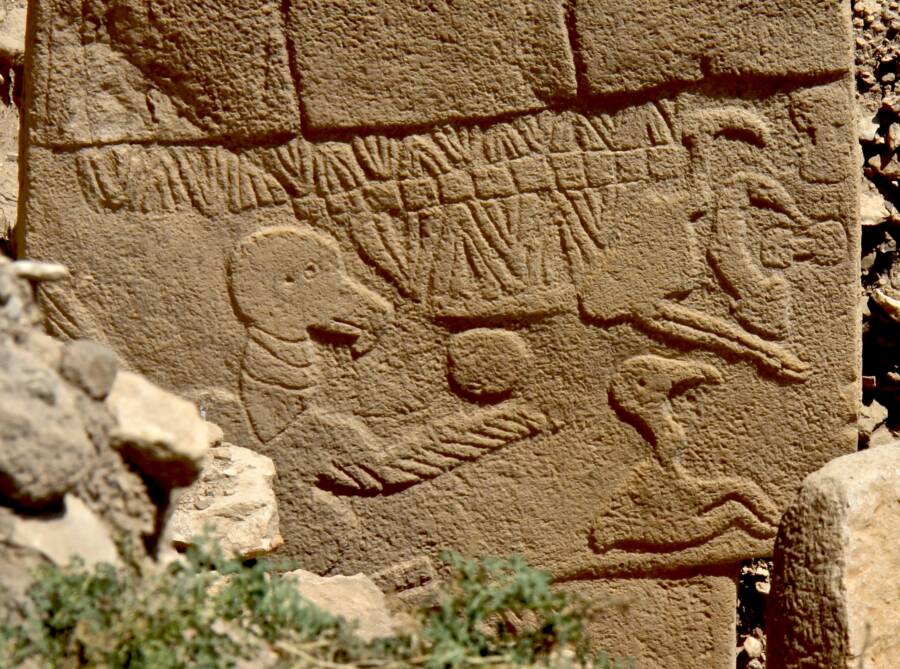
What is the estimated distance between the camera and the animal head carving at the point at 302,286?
3.15 metres

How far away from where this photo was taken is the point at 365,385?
3189 millimetres

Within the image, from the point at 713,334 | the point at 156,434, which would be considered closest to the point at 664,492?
the point at 713,334

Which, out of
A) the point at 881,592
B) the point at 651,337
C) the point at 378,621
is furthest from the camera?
the point at 651,337

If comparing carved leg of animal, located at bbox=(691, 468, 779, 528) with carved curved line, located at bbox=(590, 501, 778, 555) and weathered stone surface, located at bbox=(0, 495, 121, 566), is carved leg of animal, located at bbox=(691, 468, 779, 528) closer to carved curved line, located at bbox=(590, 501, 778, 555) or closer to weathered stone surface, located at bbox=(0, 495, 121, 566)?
carved curved line, located at bbox=(590, 501, 778, 555)

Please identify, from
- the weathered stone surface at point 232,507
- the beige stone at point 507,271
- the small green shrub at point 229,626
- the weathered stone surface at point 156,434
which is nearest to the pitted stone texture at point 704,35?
the beige stone at point 507,271

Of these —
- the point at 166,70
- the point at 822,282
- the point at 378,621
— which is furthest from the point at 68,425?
the point at 822,282

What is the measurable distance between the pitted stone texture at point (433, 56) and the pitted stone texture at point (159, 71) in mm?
83

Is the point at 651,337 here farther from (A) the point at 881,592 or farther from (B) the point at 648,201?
(A) the point at 881,592

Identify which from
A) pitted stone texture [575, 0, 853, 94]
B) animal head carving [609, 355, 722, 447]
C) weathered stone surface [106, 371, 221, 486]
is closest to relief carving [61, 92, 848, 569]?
animal head carving [609, 355, 722, 447]

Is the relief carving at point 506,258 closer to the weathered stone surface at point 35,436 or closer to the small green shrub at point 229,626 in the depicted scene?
the small green shrub at point 229,626

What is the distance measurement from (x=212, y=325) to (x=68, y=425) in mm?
1259

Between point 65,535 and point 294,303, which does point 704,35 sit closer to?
point 294,303

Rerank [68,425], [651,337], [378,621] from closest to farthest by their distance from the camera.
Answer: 1. [68,425]
2. [378,621]
3. [651,337]

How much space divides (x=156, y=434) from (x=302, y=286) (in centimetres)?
116
